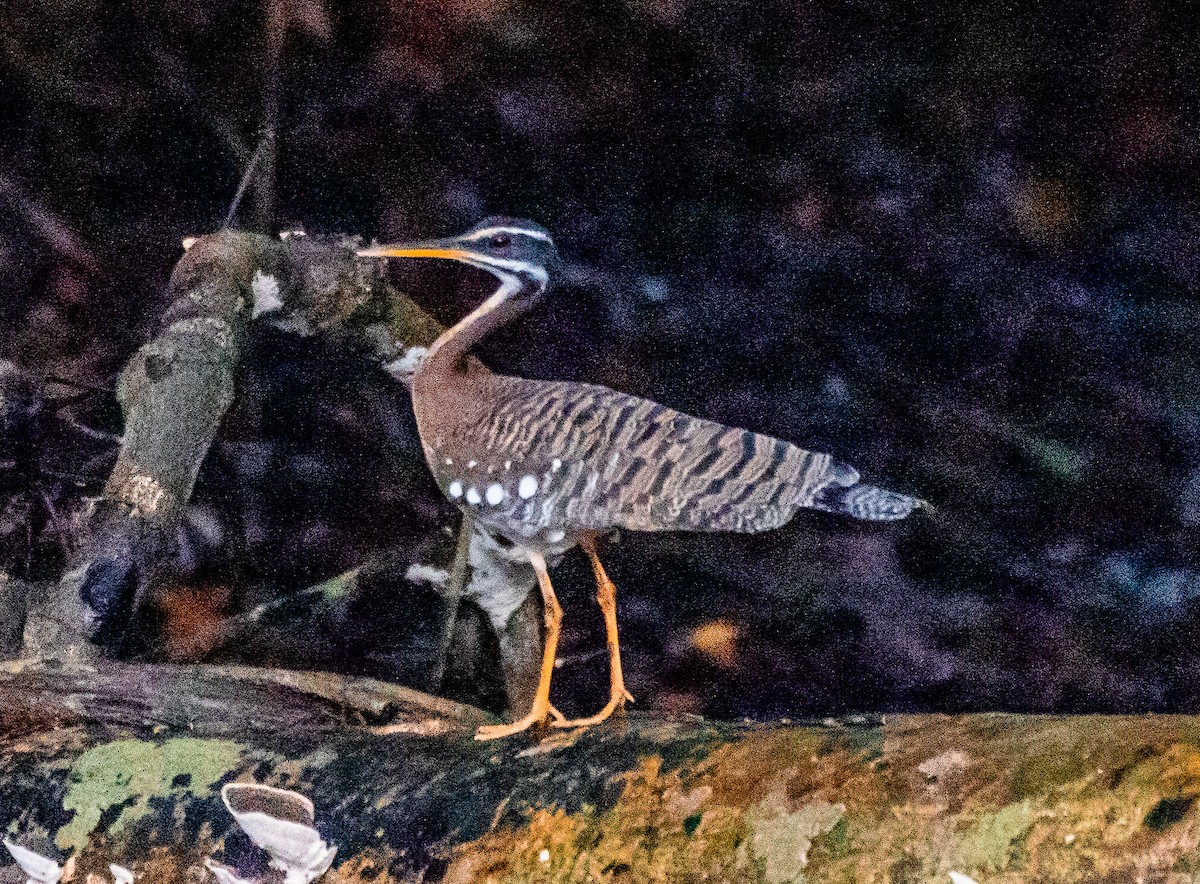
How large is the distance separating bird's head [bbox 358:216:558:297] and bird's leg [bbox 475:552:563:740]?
12.5 inches

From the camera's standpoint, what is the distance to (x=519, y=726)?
1292mm

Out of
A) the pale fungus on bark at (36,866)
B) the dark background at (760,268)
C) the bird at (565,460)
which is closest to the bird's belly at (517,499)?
the bird at (565,460)

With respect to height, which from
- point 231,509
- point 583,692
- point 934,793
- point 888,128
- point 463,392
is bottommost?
point 583,692

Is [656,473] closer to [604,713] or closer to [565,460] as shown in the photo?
[565,460]

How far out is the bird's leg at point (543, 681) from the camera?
1288 mm

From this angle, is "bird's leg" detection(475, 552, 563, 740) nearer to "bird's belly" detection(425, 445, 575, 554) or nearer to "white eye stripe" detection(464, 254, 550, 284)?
"bird's belly" detection(425, 445, 575, 554)

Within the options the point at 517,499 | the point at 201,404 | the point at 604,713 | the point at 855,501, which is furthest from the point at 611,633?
the point at 201,404

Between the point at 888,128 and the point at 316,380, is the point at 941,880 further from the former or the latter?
the point at 316,380

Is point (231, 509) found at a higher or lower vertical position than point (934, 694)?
higher

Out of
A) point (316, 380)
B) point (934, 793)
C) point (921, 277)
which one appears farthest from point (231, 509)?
point (934, 793)

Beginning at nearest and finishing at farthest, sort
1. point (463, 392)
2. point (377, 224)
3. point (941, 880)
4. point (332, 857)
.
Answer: point (941, 880), point (332, 857), point (463, 392), point (377, 224)

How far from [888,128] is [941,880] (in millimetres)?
877

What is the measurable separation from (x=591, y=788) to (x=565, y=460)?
1.29 ft

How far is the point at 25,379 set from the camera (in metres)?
1.60
